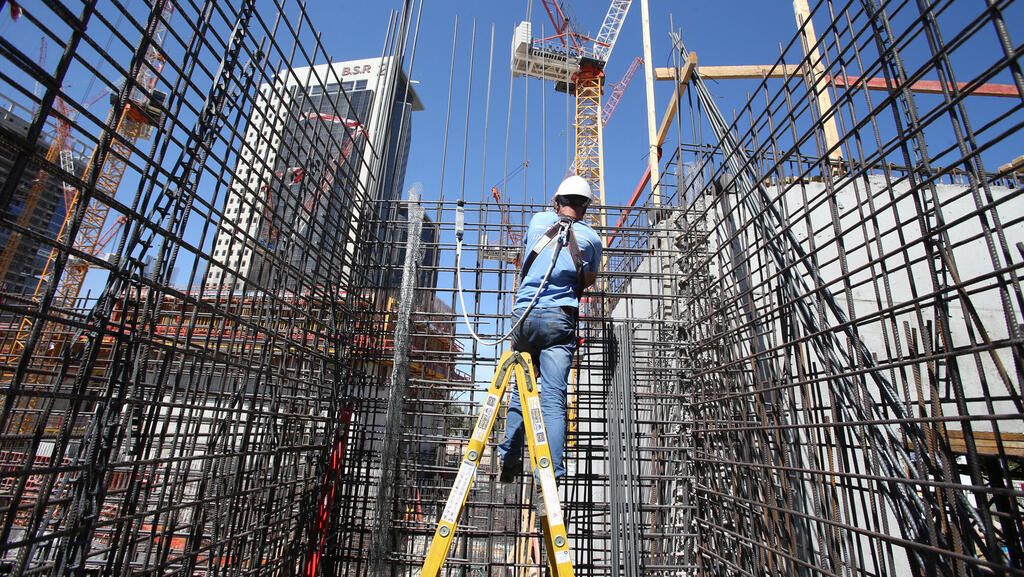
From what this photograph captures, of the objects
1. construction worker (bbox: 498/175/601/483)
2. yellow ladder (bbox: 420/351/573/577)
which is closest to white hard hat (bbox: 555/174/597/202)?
construction worker (bbox: 498/175/601/483)

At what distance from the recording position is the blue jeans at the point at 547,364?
3.14 m

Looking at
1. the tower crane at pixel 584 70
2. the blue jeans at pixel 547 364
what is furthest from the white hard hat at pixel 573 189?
the tower crane at pixel 584 70

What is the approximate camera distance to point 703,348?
4.66 m

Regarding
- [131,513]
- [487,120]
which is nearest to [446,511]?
A: [131,513]

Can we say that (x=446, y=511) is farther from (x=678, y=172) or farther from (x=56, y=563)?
(x=678, y=172)

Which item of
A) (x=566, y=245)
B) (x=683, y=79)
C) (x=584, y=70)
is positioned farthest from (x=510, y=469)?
(x=584, y=70)

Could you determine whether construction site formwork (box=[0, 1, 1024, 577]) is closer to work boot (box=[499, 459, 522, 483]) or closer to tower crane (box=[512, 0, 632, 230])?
work boot (box=[499, 459, 522, 483])

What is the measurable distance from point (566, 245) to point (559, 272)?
218mm

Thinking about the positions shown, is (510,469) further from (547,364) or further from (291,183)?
(291,183)

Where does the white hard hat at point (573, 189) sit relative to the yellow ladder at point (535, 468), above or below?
above

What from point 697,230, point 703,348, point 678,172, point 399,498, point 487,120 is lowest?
point 399,498

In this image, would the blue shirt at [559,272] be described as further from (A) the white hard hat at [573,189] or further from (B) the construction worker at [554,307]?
(A) the white hard hat at [573,189]

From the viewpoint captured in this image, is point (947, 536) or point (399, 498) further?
point (399, 498)

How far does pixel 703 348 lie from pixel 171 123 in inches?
182
